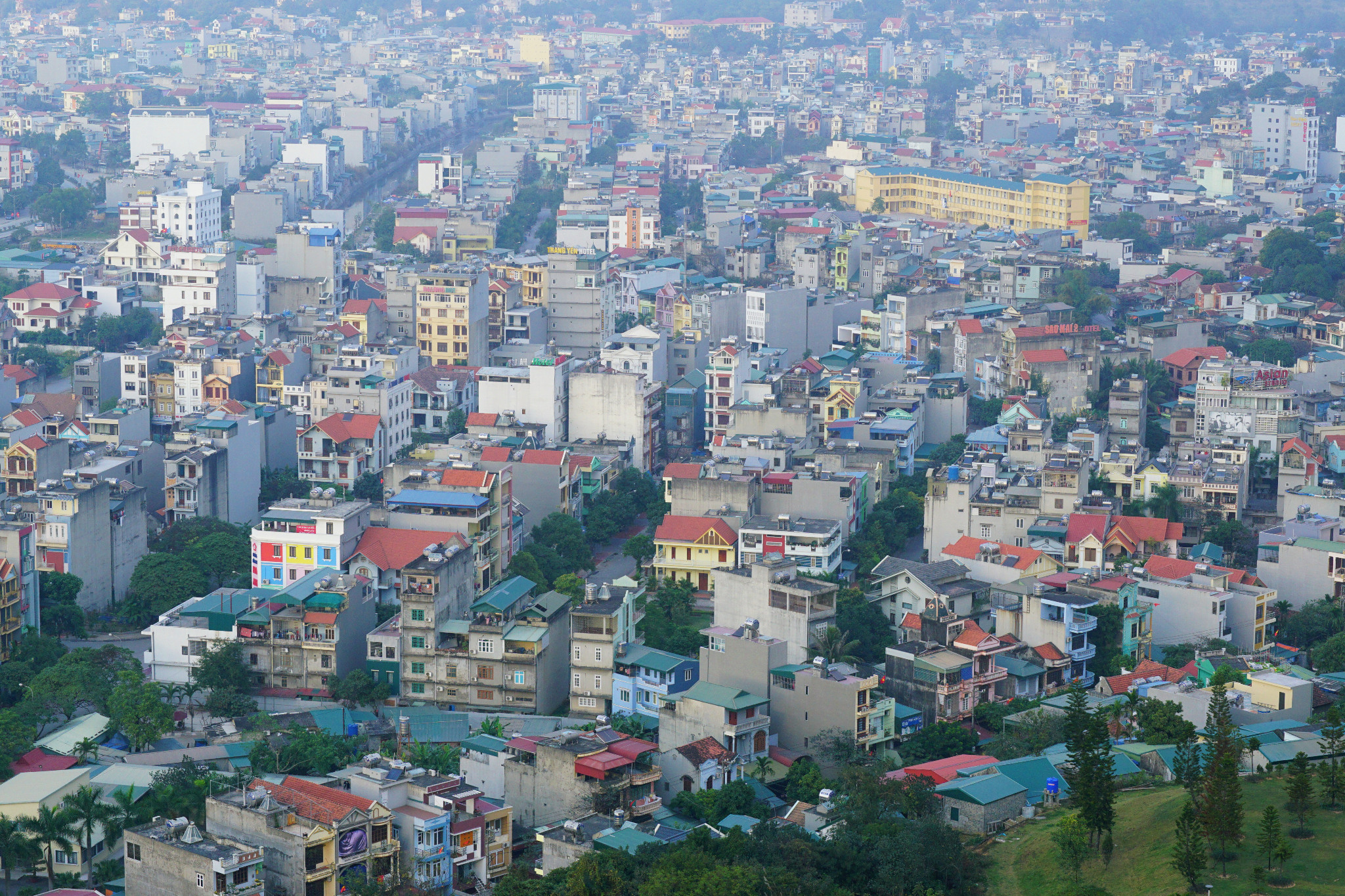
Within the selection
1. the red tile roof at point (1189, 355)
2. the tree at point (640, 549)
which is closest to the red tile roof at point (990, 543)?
the tree at point (640, 549)

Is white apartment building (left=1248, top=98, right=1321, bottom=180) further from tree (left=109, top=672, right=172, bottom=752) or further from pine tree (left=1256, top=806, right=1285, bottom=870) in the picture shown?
pine tree (left=1256, top=806, right=1285, bottom=870)

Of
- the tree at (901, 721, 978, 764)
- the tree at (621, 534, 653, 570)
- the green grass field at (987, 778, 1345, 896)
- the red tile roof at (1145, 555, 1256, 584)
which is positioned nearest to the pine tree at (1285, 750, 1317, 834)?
the green grass field at (987, 778, 1345, 896)

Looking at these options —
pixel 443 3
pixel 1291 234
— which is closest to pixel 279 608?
pixel 1291 234

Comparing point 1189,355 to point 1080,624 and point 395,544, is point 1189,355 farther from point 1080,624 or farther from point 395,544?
point 395,544

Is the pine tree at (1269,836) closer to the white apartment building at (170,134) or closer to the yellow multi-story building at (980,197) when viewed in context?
the yellow multi-story building at (980,197)

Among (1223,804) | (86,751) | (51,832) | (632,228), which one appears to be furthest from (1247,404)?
(51,832)

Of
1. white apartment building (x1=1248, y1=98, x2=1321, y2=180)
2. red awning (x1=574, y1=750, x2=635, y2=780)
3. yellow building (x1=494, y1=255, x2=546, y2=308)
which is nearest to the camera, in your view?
red awning (x1=574, y1=750, x2=635, y2=780)

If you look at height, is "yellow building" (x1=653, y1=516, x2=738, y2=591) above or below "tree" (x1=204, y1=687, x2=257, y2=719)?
above
